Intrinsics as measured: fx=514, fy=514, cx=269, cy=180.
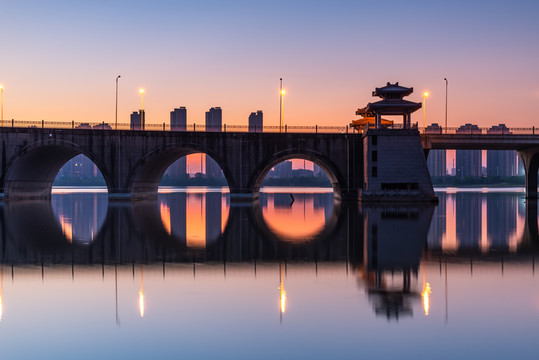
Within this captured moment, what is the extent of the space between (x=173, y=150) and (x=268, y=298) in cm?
5162

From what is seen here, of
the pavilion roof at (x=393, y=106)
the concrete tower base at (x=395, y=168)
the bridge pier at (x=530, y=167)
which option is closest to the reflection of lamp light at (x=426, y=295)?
the concrete tower base at (x=395, y=168)

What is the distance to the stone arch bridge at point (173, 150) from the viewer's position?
5894 centimetres

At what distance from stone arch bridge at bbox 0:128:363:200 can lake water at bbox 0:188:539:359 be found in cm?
3714

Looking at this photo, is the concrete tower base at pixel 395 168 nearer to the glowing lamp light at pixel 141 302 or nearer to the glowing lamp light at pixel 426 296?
the glowing lamp light at pixel 426 296

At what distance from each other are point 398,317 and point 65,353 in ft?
20.8

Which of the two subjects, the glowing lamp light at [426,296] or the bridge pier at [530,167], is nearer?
the glowing lamp light at [426,296]

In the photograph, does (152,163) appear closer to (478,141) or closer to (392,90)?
(392,90)

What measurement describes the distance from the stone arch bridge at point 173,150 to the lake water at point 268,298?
37140 mm

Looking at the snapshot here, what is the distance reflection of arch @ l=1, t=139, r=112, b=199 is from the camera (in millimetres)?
59031

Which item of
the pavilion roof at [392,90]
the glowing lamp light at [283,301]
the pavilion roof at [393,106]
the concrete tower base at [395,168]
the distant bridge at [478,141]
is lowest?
the glowing lamp light at [283,301]

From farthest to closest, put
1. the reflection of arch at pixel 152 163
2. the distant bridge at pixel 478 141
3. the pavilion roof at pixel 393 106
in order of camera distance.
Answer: the distant bridge at pixel 478 141, the reflection of arch at pixel 152 163, the pavilion roof at pixel 393 106

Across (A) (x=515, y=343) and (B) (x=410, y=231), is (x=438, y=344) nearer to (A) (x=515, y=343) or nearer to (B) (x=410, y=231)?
(A) (x=515, y=343)

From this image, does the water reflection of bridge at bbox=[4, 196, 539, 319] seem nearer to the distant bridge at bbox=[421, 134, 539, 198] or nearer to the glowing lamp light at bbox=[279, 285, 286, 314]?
the glowing lamp light at bbox=[279, 285, 286, 314]

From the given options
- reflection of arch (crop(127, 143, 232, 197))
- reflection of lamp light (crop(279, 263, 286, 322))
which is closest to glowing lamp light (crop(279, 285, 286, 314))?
reflection of lamp light (crop(279, 263, 286, 322))
